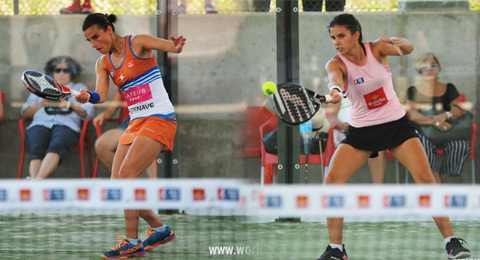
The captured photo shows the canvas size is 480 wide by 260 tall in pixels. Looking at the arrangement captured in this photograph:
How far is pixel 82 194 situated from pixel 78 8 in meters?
3.94

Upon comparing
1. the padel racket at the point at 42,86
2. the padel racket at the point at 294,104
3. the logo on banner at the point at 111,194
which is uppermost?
the padel racket at the point at 42,86

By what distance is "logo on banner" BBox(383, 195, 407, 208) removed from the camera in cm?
515

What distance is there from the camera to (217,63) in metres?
8.84

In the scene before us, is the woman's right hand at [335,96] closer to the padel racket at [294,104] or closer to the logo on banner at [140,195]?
the padel racket at [294,104]

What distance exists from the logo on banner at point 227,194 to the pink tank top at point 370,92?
4.59 ft

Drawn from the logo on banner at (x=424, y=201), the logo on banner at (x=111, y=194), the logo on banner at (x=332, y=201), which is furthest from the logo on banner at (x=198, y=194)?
the logo on banner at (x=424, y=201)

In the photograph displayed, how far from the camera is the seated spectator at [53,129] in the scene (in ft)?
29.1

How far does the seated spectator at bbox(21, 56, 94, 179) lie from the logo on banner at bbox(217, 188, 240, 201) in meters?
2.54

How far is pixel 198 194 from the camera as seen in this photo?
5969 millimetres

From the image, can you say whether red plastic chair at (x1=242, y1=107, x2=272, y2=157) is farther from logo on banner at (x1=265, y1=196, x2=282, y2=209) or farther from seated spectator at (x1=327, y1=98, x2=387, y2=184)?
logo on banner at (x1=265, y1=196, x2=282, y2=209)

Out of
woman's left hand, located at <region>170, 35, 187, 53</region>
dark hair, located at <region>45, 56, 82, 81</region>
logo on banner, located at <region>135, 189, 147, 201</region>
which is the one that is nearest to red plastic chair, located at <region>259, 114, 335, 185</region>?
dark hair, located at <region>45, 56, 82, 81</region>

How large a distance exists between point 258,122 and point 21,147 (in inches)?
95.3

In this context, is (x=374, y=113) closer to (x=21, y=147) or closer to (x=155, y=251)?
(x=155, y=251)

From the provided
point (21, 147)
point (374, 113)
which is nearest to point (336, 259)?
point (374, 113)
